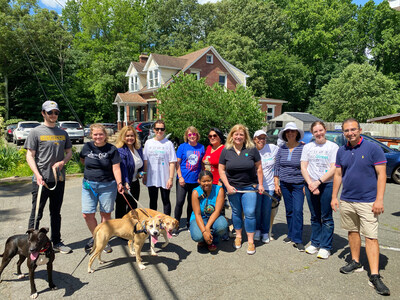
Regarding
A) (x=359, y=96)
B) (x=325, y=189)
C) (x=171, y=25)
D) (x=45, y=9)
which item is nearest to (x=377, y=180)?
(x=325, y=189)

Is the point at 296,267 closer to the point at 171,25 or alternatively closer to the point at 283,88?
the point at 283,88

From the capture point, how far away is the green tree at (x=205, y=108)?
12047 millimetres

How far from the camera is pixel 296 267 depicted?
12.9 ft

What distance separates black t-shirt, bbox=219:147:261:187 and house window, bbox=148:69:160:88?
27.6 meters

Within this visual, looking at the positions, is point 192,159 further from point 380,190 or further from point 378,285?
point 378,285

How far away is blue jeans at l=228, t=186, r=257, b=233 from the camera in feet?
14.3

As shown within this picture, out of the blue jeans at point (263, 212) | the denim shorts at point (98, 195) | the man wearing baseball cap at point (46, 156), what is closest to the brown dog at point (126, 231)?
the denim shorts at point (98, 195)

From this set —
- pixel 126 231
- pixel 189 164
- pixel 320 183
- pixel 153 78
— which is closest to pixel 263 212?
pixel 320 183

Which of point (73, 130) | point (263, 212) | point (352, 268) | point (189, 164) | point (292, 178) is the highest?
point (189, 164)

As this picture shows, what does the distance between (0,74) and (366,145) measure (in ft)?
128

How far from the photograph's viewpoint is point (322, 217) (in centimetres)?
425

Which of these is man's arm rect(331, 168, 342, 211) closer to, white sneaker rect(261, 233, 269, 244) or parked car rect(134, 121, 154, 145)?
white sneaker rect(261, 233, 269, 244)

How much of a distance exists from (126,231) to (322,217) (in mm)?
2804

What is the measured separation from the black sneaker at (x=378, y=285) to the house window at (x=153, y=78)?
29.2 metres
